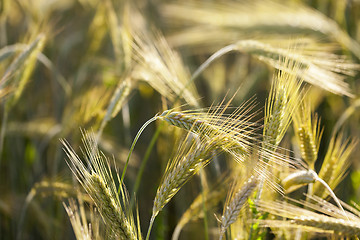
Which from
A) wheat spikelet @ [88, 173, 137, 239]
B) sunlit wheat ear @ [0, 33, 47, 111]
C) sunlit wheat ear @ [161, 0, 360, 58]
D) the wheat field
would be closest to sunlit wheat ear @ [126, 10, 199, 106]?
the wheat field

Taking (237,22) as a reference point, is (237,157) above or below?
below

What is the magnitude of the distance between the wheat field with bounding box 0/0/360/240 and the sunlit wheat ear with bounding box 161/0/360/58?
0.01 meters

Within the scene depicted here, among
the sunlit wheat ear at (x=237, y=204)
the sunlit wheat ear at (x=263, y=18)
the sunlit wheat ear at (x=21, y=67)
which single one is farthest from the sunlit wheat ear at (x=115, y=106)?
the sunlit wheat ear at (x=263, y=18)

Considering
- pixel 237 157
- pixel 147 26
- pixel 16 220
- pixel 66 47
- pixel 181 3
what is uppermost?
pixel 181 3

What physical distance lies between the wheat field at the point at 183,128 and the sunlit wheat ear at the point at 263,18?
1 cm

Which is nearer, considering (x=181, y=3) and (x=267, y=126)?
(x=267, y=126)

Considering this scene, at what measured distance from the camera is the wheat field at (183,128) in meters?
1.18

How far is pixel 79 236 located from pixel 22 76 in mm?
899

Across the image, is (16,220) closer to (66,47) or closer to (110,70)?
(110,70)

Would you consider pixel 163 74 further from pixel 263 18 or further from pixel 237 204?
pixel 263 18

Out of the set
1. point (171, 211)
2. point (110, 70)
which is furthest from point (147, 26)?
point (171, 211)

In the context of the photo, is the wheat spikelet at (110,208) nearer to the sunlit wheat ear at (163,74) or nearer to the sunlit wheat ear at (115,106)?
the sunlit wheat ear at (115,106)

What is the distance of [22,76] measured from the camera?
1.77m

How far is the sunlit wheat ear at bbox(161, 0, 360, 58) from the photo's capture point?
7.39 feet
